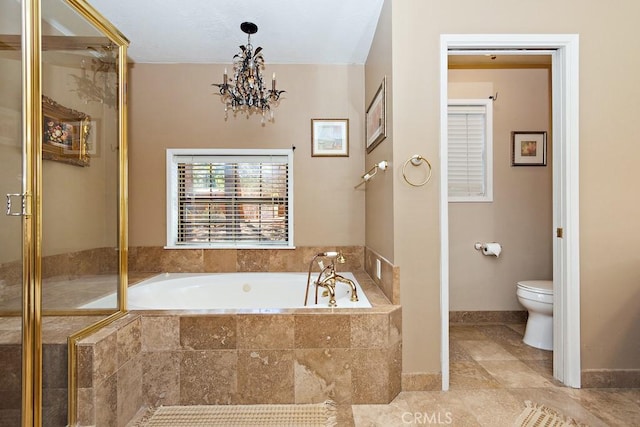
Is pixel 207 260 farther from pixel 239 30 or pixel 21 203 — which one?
pixel 239 30

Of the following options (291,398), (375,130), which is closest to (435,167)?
(375,130)

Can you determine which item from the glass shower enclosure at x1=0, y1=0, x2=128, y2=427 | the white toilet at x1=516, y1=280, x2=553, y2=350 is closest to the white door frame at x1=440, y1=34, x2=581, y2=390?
the white toilet at x1=516, y1=280, x2=553, y2=350

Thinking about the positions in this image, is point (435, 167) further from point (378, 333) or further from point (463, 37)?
point (378, 333)

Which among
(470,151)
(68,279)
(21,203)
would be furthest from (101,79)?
(470,151)

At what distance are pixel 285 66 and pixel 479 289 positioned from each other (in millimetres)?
2712

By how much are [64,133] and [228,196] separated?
1.46 meters

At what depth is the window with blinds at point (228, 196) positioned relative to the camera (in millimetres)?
2912

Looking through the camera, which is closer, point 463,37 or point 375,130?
point 463,37

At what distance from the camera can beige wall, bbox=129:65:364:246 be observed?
2873mm

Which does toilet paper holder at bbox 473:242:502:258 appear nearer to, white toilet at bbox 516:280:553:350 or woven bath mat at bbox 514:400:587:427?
white toilet at bbox 516:280:553:350

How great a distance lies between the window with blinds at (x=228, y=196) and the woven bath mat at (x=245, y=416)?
1.40 metres

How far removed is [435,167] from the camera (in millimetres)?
1904

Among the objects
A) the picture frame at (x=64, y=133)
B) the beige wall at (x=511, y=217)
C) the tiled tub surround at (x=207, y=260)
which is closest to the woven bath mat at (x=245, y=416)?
the tiled tub surround at (x=207, y=260)

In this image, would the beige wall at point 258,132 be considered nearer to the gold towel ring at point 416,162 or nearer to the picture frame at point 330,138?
the picture frame at point 330,138
